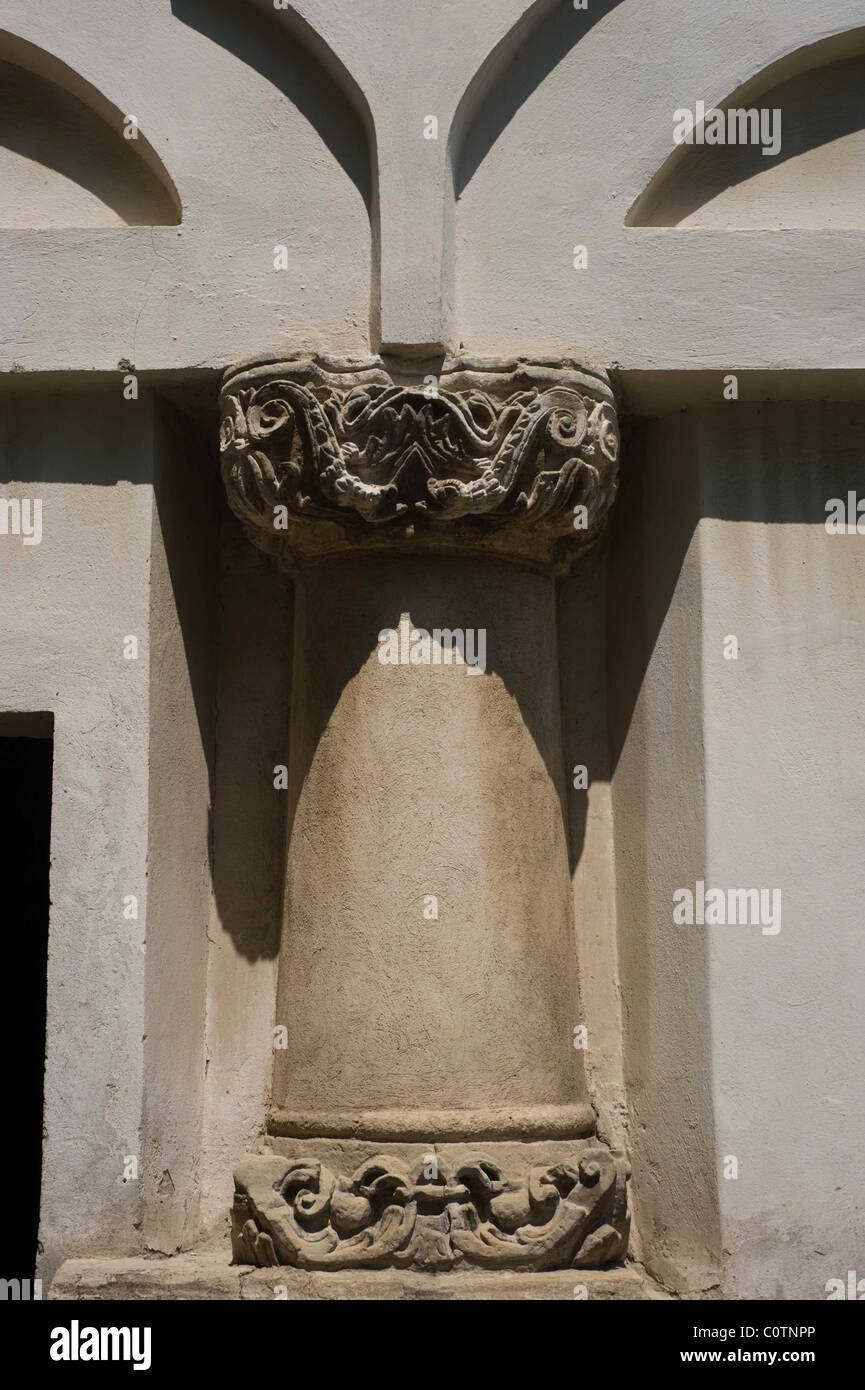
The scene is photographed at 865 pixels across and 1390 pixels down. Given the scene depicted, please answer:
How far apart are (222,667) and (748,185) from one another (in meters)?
2.21

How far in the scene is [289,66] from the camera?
17.0ft

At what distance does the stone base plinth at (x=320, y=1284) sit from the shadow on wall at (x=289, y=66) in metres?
3.09

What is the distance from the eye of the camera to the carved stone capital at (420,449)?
188 inches

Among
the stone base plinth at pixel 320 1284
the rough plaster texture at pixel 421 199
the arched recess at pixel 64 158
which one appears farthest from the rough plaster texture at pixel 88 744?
the arched recess at pixel 64 158

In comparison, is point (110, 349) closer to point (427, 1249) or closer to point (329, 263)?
point (329, 263)

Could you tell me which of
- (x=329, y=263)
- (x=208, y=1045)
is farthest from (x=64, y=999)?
(x=329, y=263)

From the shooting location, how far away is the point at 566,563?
5.17 m

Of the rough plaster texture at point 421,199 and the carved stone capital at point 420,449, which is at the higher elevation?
the rough plaster texture at point 421,199

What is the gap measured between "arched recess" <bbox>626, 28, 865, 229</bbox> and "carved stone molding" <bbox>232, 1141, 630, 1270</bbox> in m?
2.83

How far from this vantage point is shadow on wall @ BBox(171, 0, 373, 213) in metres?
5.13

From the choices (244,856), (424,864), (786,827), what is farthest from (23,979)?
(786,827)

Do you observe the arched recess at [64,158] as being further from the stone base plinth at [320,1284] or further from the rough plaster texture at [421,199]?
the stone base plinth at [320,1284]

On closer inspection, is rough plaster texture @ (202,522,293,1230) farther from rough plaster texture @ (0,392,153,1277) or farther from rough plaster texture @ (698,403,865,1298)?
rough plaster texture @ (698,403,865,1298)

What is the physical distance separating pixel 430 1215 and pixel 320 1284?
1.11ft
